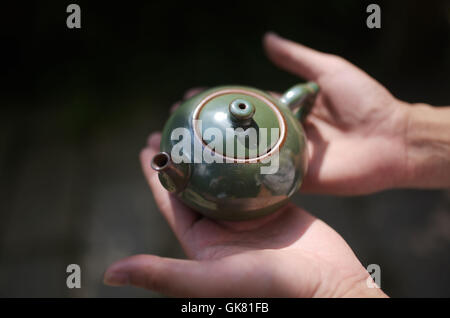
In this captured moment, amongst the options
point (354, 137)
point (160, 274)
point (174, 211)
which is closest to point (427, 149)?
point (354, 137)

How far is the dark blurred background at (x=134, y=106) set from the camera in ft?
5.52

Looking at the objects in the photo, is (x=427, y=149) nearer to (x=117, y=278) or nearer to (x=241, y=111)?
(x=241, y=111)

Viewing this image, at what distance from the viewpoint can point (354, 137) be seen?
1.40 m

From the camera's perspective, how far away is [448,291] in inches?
64.4

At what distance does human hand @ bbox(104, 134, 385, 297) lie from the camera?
2.77 ft

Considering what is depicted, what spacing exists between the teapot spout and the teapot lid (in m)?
0.09

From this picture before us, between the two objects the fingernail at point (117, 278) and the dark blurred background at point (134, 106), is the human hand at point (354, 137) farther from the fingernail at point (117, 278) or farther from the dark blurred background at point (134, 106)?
the fingernail at point (117, 278)

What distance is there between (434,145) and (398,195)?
569mm

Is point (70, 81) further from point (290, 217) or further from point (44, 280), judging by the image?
point (290, 217)

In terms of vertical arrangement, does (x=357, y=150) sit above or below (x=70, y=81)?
below

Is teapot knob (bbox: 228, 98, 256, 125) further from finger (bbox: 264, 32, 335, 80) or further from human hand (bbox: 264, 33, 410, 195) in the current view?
finger (bbox: 264, 32, 335, 80)

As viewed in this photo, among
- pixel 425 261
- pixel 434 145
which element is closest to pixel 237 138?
pixel 434 145

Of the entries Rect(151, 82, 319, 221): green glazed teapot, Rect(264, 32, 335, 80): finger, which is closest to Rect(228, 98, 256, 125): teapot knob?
Rect(151, 82, 319, 221): green glazed teapot

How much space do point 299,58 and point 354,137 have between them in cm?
40
